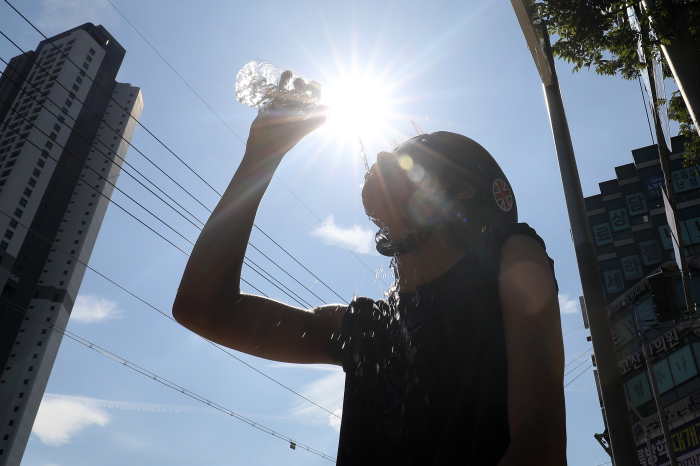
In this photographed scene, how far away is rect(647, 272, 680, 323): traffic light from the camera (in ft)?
35.5

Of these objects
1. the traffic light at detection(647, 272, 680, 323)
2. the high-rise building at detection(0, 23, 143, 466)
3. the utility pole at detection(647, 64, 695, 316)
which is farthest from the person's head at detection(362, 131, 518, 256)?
the high-rise building at detection(0, 23, 143, 466)

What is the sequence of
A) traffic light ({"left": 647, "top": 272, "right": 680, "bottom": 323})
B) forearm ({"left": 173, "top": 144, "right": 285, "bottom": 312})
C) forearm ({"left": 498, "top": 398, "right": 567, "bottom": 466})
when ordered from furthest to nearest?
traffic light ({"left": 647, "top": 272, "right": 680, "bottom": 323}), forearm ({"left": 173, "top": 144, "right": 285, "bottom": 312}), forearm ({"left": 498, "top": 398, "right": 567, "bottom": 466})

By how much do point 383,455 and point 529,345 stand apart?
1.72 ft

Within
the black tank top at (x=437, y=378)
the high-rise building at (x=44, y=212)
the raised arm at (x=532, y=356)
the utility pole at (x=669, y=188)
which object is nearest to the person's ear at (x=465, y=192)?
the black tank top at (x=437, y=378)

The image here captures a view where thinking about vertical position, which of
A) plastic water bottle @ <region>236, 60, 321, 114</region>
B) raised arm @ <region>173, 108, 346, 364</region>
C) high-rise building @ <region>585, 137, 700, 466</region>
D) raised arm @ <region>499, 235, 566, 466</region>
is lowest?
raised arm @ <region>499, 235, 566, 466</region>

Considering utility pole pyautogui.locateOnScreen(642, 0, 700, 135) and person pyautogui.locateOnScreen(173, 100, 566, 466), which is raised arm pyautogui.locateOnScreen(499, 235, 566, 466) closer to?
person pyautogui.locateOnScreen(173, 100, 566, 466)

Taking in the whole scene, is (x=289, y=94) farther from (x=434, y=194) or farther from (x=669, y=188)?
(x=669, y=188)

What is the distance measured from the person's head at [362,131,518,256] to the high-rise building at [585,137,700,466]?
27.7 m

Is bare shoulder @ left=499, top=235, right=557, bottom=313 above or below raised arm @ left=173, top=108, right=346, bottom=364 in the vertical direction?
below

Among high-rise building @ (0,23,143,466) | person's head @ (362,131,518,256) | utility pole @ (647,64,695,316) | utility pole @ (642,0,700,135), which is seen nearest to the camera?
person's head @ (362,131,518,256)

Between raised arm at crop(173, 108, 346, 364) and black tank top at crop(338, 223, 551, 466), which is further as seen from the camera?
raised arm at crop(173, 108, 346, 364)

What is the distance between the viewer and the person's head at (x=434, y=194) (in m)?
1.38

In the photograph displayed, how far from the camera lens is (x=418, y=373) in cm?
127

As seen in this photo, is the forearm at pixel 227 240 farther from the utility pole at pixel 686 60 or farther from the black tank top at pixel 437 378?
the utility pole at pixel 686 60
